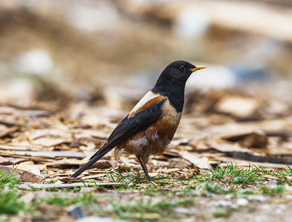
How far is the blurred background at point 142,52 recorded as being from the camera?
32.0 ft

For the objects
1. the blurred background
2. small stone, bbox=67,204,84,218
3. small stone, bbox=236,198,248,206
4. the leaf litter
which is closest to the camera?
small stone, bbox=67,204,84,218

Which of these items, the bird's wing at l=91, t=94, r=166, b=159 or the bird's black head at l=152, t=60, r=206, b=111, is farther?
the bird's black head at l=152, t=60, r=206, b=111

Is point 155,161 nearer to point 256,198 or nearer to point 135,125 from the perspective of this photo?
point 135,125

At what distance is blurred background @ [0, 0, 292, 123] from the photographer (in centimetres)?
977

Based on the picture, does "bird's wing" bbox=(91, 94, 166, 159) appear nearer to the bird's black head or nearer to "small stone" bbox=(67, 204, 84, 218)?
the bird's black head

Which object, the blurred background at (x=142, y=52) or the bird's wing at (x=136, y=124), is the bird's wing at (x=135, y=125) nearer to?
the bird's wing at (x=136, y=124)

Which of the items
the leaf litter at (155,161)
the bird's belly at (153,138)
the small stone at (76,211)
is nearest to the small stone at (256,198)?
the leaf litter at (155,161)

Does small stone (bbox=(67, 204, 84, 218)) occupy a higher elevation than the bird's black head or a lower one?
lower

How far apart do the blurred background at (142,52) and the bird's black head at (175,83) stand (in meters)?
4.02

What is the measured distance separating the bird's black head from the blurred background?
4022mm

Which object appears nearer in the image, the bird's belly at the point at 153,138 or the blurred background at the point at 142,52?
the bird's belly at the point at 153,138

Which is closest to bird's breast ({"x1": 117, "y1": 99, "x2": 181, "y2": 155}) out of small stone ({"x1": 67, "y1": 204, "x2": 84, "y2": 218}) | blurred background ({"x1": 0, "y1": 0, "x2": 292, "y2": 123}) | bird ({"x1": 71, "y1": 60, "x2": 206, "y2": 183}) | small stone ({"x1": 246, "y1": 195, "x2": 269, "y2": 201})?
bird ({"x1": 71, "y1": 60, "x2": 206, "y2": 183})

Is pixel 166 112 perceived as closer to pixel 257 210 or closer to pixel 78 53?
pixel 257 210

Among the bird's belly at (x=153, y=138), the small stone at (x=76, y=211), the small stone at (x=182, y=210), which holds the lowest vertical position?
the small stone at (x=76, y=211)
